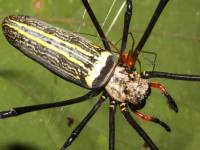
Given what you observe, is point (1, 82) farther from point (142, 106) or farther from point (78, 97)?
point (142, 106)

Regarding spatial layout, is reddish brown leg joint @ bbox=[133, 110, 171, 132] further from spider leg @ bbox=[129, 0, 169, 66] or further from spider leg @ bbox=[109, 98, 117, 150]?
spider leg @ bbox=[129, 0, 169, 66]

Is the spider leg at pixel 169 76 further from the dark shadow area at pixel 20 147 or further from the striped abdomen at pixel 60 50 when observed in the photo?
the dark shadow area at pixel 20 147

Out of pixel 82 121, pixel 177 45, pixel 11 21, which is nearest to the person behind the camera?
pixel 11 21

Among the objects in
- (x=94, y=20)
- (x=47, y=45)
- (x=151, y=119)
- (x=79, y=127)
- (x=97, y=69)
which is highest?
(x=94, y=20)

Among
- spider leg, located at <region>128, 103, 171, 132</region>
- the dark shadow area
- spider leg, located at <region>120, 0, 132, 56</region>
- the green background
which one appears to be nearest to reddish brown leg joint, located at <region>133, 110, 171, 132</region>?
spider leg, located at <region>128, 103, 171, 132</region>

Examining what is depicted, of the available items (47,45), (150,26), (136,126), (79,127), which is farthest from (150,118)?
(47,45)

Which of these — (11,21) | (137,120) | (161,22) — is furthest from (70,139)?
(161,22)

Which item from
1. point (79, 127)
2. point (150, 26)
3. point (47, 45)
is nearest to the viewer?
point (47, 45)

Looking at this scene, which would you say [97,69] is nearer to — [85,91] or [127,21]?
[85,91]
